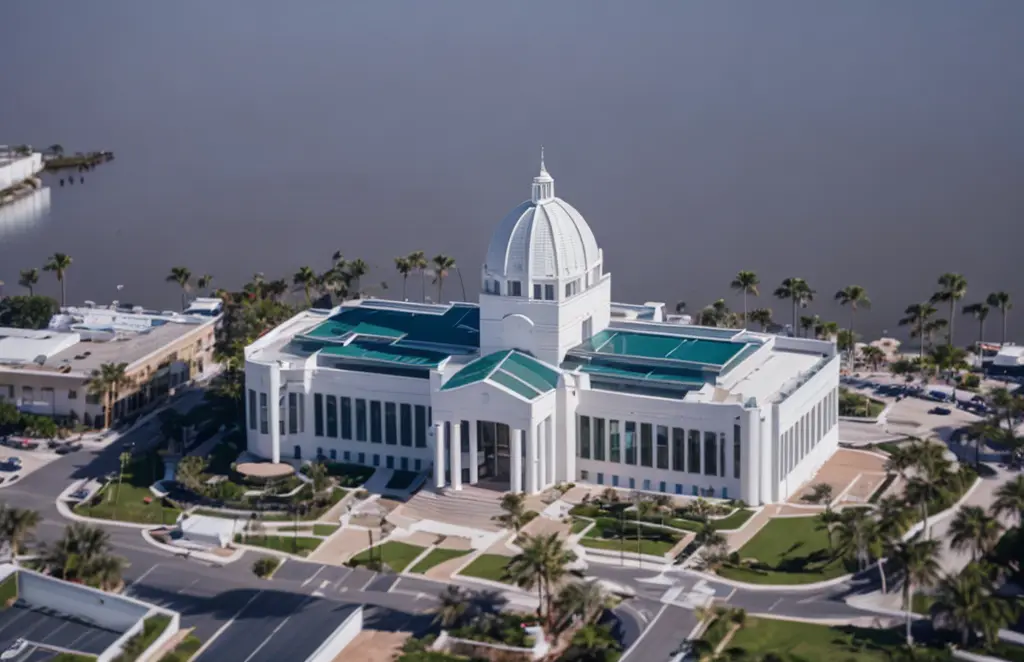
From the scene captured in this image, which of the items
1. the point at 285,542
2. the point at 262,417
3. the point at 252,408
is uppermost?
the point at 252,408

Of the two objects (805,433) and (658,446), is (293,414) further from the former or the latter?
(805,433)

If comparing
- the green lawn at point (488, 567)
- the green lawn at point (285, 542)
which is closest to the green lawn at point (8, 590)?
the green lawn at point (285, 542)

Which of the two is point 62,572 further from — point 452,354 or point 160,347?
point 160,347

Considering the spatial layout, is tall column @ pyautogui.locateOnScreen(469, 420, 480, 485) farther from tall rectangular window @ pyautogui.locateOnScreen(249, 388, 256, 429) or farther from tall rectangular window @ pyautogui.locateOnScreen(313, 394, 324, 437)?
tall rectangular window @ pyautogui.locateOnScreen(249, 388, 256, 429)

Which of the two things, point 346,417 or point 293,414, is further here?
point 293,414

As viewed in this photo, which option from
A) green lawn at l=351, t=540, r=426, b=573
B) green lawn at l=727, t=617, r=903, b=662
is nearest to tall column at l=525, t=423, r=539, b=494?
green lawn at l=351, t=540, r=426, b=573

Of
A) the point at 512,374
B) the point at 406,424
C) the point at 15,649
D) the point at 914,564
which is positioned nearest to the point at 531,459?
the point at 512,374

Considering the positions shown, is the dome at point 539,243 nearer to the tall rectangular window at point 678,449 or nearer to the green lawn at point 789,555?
the tall rectangular window at point 678,449
